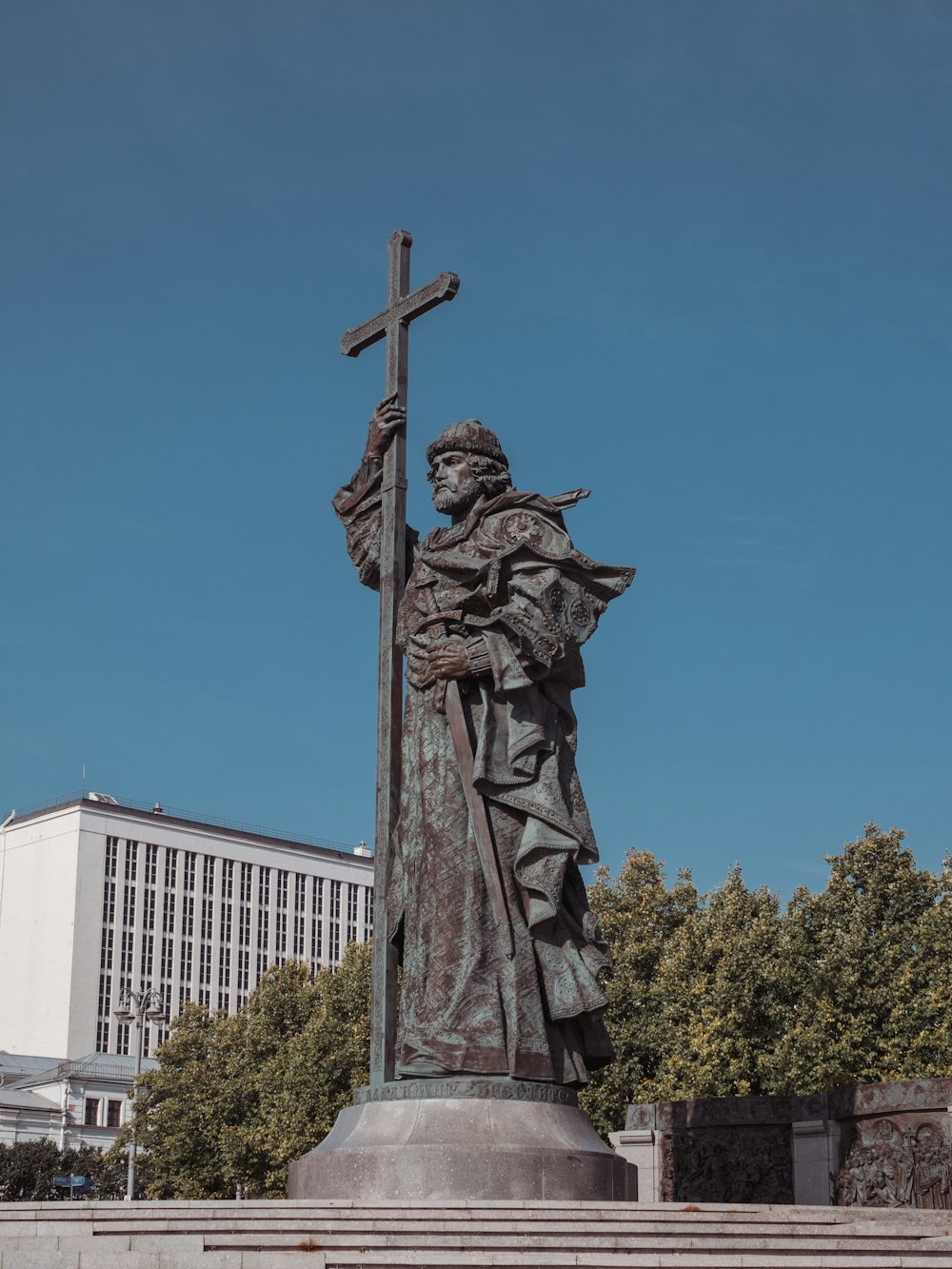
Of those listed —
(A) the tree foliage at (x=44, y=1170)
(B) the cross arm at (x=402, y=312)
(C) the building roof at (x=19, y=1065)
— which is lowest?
(A) the tree foliage at (x=44, y=1170)

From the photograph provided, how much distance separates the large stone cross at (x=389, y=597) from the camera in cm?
1168

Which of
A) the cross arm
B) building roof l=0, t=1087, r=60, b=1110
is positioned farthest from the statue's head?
building roof l=0, t=1087, r=60, b=1110

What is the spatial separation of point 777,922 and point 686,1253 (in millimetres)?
26403

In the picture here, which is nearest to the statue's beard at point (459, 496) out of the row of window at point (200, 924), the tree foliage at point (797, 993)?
the tree foliage at point (797, 993)

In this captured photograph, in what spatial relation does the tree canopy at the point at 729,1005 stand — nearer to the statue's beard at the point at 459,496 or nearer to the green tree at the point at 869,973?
the green tree at the point at 869,973

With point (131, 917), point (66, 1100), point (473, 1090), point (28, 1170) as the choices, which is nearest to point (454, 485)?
point (473, 1090)

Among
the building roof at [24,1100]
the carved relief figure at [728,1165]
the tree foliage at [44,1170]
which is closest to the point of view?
the carved relief figure at [728,1165]

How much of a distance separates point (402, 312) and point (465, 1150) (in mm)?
6876

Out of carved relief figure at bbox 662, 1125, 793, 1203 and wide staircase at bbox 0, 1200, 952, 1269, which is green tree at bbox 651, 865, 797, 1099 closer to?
carved relief figure at bbox 662, 1125, 793, 1203

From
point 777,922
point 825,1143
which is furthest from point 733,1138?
point 777,922

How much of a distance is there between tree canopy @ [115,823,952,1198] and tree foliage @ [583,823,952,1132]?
0.04m

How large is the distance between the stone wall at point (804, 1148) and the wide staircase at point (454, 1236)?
5726mm

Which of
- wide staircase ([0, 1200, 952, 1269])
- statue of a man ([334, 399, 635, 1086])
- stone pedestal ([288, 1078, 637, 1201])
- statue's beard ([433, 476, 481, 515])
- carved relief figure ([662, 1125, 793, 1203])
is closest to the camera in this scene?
wide staircase ([0, 1200, 952, 1269])

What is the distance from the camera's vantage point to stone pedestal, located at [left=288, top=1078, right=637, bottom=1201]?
10.2 meters
